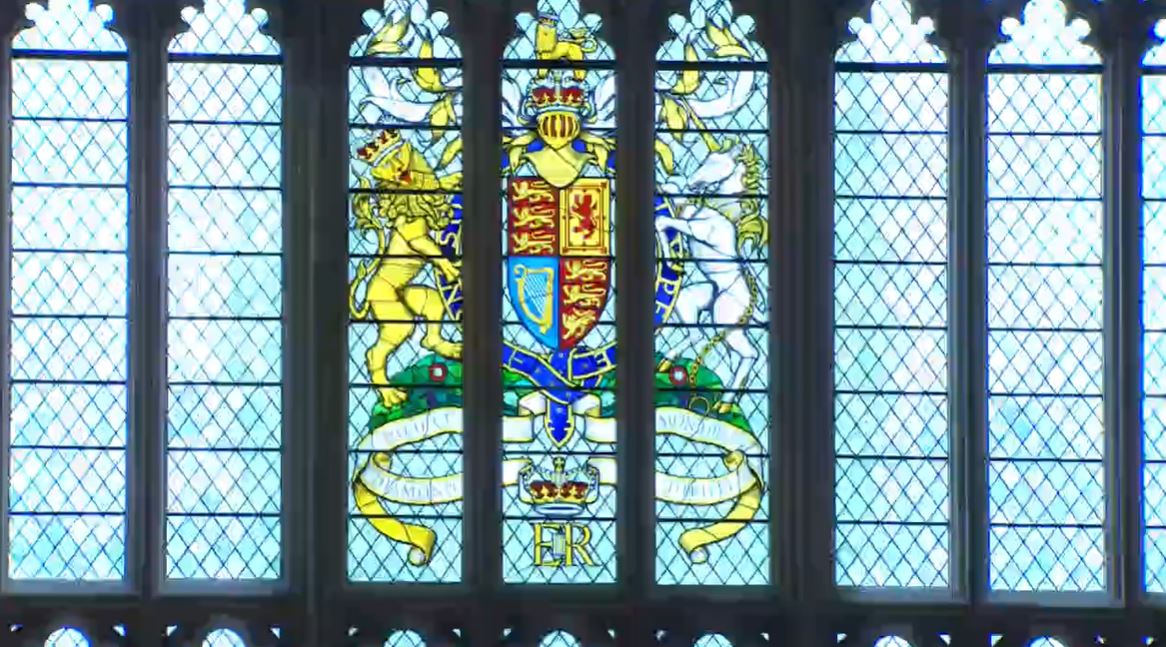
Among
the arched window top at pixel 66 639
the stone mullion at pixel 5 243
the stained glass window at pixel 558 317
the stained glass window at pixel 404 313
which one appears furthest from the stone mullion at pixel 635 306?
the stone mullion at pixel 5 243

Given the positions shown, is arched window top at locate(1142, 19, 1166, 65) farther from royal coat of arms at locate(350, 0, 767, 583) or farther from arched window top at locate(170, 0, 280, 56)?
arched window top at locate(170, 0, 280, 56)

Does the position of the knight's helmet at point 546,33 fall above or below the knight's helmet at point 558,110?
above

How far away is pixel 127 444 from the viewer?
34.8ft

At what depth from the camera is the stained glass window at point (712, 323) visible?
1068cm

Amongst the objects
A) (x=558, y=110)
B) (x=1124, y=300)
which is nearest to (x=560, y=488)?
(x=558, y=110)

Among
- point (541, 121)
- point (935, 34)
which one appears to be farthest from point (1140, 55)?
point (541, 121)

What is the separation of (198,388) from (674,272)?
219cm

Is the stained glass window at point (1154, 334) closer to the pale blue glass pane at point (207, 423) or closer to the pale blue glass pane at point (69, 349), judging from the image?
the pale blue glass pane at point (207, 423)

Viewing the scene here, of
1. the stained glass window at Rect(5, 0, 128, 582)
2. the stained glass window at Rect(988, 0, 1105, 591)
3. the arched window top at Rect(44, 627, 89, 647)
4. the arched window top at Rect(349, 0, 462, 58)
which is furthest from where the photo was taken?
the arched window top at Rect(349, 0, 462, 58)

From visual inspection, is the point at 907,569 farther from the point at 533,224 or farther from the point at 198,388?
the point at 198,388

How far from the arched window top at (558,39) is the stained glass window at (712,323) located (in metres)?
0.34

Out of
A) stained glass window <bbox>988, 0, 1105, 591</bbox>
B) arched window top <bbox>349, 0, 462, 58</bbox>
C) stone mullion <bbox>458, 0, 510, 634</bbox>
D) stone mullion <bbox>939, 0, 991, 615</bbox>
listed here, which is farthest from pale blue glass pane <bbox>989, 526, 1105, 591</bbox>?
arched window top <bbox>349, 0, 462, 58</bbox>

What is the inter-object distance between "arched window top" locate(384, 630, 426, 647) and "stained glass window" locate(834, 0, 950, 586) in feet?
6.19

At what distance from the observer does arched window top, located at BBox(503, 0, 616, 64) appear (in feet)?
35.5
